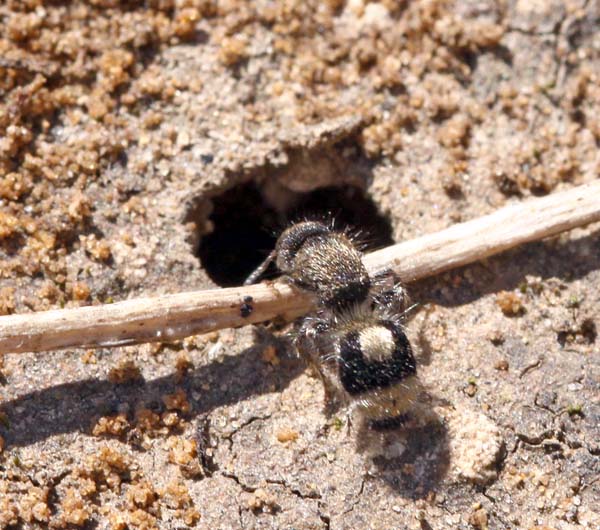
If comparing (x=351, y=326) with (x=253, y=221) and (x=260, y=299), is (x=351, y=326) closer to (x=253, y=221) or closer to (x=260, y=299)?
(x=260, y=299)

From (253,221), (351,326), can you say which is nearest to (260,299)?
(351,326)

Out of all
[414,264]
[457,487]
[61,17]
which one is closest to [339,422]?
[457,487]

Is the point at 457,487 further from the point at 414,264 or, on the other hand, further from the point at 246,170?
the point at 246,170

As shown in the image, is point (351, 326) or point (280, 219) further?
point (280, 219)

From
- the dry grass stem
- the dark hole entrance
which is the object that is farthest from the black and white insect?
the dark hole entrance

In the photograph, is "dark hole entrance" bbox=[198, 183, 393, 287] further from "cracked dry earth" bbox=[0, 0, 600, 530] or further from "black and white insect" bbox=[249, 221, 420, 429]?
"black and white insect" bbox=[249, 221, 420, 429]

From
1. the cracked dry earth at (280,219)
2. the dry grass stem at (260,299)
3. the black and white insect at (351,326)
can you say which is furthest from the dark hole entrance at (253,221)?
the dry grass stem at (260,299)
